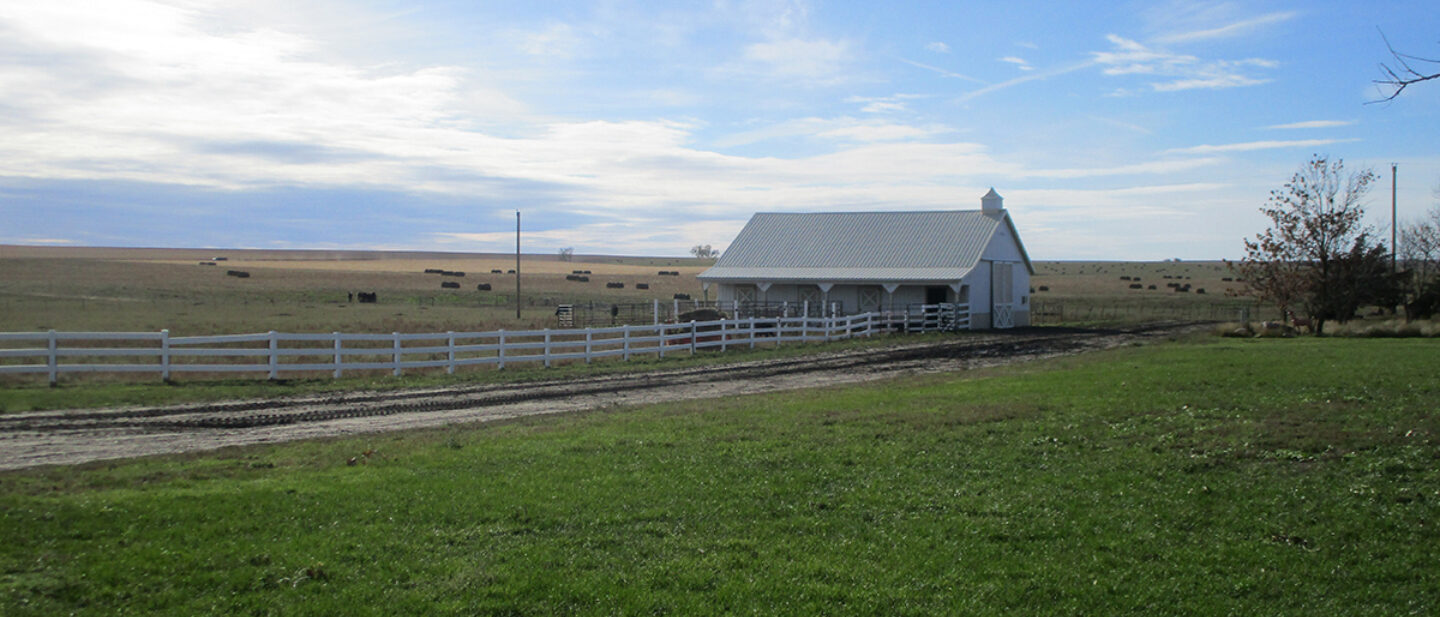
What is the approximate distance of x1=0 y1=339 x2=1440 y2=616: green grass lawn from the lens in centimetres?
652

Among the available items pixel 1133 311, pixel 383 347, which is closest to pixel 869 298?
pixel 383 347

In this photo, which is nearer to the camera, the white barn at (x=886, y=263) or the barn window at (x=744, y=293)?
the white barn at (x=886, y=263)

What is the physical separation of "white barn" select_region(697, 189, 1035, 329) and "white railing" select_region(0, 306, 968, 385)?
2020 millimetres

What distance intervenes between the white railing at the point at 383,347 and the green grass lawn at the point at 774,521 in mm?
9930

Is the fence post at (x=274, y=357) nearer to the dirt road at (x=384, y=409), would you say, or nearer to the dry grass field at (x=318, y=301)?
the dirt road at (x=384, y=409)

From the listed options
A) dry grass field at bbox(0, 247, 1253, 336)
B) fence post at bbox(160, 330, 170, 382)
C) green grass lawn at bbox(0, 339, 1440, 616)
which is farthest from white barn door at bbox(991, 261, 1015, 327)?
fence post at bbox(160, 330, 170, 382)

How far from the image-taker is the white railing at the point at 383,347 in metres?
19.7

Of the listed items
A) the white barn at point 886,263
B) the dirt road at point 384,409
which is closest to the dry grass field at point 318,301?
the white barn at point 886,263

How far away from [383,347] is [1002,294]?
96.2ft

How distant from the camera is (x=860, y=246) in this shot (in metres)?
47.2

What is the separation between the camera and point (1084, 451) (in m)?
11.0

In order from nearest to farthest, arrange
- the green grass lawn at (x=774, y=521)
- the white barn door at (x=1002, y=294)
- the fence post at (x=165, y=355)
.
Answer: the green grass lawn at (x=774, y=521)
the fence post at (x=165, y=355)
the white barn door at (x=1002, y=294)

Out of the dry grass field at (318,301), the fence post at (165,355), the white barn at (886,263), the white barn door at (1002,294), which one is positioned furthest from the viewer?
the white barn door at (1002,294)

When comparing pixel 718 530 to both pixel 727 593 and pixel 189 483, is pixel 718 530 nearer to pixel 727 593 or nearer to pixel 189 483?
pixel 727 593
